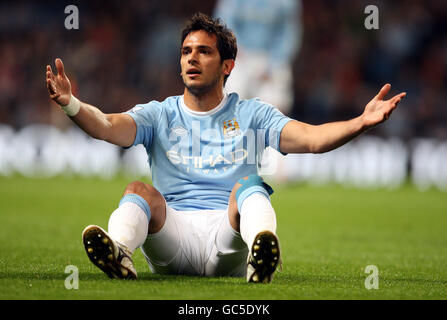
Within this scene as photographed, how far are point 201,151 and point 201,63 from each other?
494mm

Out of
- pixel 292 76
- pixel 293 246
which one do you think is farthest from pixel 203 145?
pixel 292 76

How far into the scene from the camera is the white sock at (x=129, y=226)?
142 inches

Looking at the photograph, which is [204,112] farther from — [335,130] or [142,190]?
[335,130]

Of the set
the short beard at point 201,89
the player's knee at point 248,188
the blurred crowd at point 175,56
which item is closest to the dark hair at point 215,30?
the short beard at point 201,89

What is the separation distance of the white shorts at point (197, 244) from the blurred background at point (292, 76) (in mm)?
8634

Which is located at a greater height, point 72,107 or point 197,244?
point 72,107

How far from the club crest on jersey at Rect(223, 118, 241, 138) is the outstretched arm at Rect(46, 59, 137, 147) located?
0.50 meters

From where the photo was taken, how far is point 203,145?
4.14m

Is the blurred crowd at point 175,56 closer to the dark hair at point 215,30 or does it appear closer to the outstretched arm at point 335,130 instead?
the dark hair at point 215,30

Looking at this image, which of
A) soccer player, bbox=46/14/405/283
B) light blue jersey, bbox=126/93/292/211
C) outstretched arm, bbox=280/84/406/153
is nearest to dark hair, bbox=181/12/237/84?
soccer player, bbox=46/14/405/283

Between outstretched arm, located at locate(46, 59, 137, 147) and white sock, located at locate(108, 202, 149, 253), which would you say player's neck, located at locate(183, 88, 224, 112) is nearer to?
outstretched arm, located at locate(46, 59, 137, 147)

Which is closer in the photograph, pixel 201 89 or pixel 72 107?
pixel 72 107

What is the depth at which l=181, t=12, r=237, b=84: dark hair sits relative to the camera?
14.0 feet
